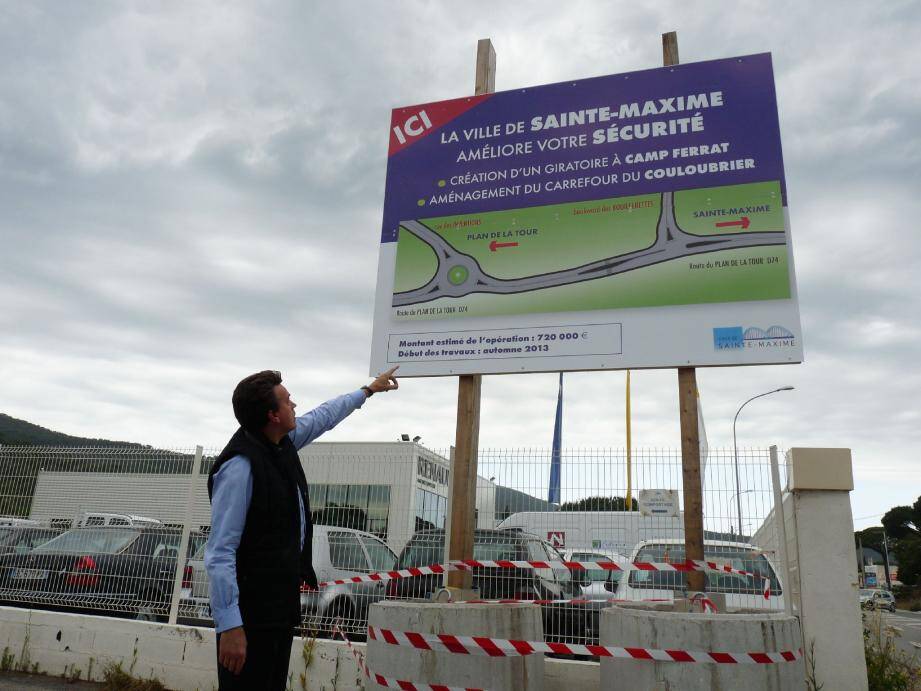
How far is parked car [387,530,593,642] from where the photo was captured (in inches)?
219

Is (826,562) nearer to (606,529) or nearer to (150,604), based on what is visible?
(606,529)

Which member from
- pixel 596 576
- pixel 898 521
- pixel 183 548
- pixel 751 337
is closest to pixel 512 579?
pixel 596 576

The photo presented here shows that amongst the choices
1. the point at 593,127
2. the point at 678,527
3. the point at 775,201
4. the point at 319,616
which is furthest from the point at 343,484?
the point at 775,201

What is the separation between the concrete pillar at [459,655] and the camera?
3.65m

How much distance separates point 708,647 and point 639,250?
3500 millimetres

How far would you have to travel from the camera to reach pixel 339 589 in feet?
20.5

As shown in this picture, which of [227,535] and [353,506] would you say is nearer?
[227,535]

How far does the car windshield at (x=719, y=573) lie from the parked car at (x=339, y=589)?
2236 mm

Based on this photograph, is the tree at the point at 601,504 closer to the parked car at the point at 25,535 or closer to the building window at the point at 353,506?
the building window at the point at 353,506

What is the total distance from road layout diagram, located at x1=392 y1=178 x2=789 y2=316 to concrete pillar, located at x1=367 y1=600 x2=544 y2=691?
3045 mm

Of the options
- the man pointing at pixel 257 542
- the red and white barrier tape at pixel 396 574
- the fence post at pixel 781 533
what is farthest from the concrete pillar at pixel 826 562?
the man pointing at pixel 257 542

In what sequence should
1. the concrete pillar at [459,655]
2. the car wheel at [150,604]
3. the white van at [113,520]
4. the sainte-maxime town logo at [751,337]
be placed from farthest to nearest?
the white van at [113,520] < the car wheel at [150,604] < the sainte-maxime town logo at [751,337] < the concrete pillar at [459,655]

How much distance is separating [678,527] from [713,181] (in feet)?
9.54

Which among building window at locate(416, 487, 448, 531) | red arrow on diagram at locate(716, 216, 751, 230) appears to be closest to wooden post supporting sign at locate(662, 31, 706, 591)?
red arrow on diagram at locate(716, 216, 751, 230)
